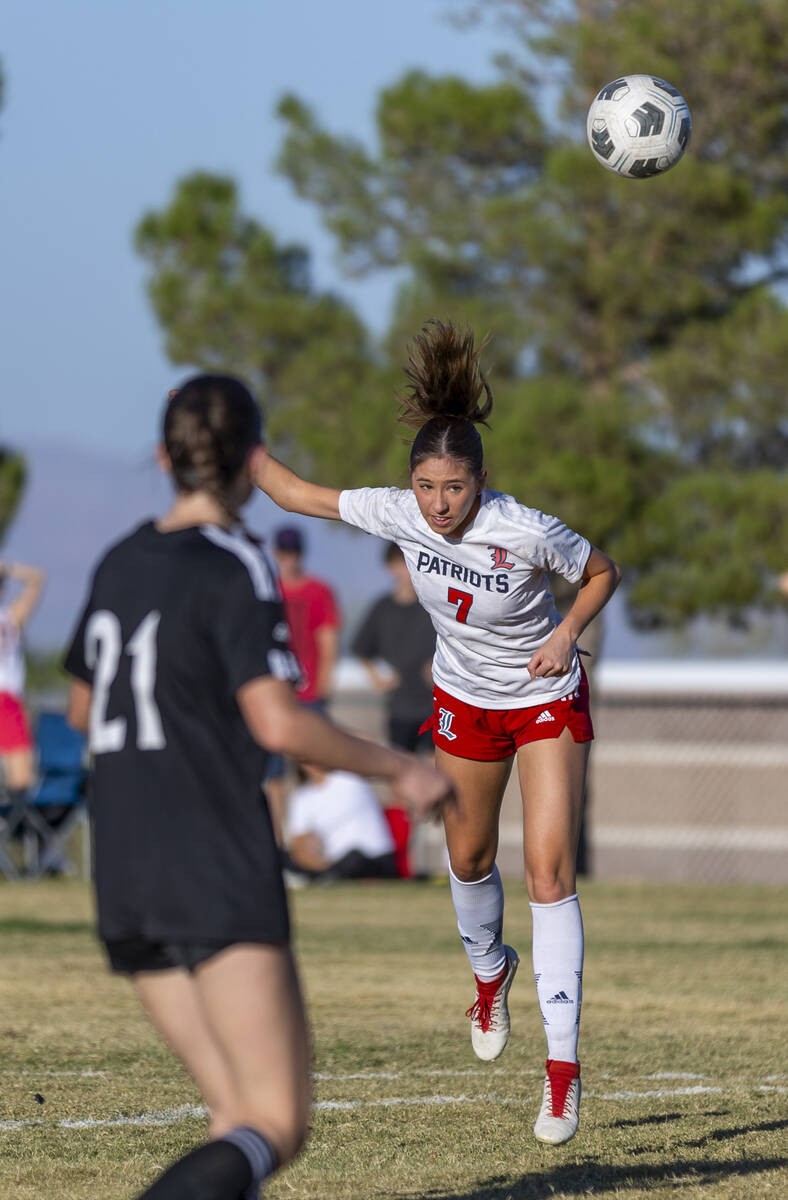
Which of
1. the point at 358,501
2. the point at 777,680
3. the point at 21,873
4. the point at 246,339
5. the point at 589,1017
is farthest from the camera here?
the point at 246,339

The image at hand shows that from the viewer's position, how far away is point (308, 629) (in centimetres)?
1426

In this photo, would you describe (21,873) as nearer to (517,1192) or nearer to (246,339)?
(246,339)

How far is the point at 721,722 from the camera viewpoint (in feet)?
59.7

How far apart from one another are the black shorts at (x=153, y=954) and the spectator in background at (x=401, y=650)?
10.6 m

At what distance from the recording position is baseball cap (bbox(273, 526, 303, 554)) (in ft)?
45.2

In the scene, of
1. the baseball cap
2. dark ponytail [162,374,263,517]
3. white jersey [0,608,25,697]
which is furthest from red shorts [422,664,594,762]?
white jersey [0,608,25,697]

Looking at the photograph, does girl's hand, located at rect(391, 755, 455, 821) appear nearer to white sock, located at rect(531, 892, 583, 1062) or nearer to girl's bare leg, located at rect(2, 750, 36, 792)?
white sock, located at rect(531, 892, 583, 1062)

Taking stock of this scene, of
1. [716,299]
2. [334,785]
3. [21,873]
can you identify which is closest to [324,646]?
[334,785]

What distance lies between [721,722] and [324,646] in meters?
5.68

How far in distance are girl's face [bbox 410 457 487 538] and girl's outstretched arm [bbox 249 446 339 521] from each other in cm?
40

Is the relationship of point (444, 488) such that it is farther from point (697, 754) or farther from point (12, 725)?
point (697, 754)

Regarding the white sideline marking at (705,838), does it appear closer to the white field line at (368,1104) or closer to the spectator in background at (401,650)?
the spectator in background at (401,650)

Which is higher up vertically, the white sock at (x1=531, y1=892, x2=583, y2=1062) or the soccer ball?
the soccer ball

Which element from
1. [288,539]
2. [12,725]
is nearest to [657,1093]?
[288,539]
